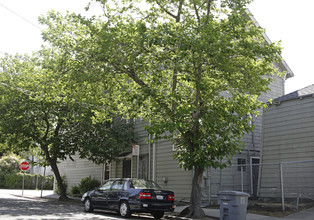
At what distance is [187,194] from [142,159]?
16.6 feet

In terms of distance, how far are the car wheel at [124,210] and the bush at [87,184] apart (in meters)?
12.6

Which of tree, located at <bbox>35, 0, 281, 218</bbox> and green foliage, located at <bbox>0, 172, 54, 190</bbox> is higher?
tree, located at <bbox>35, 0, 281, 218</bbox>

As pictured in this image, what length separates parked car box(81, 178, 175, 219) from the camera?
12445 mm

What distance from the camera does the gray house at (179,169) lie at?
58.4ft

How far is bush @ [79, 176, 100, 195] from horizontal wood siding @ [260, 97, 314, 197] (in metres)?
12.8

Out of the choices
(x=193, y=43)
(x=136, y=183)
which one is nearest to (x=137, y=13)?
(x=193, y=43)

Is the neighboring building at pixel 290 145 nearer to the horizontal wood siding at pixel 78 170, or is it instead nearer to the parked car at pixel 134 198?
the parked car at pixel 134 198

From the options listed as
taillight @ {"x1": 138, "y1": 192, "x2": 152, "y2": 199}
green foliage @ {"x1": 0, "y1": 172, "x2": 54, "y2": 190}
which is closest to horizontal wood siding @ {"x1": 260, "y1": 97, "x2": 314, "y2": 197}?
taillight @ {"x1": 138, "y1": 192, "x2": 152, "y2": 199}

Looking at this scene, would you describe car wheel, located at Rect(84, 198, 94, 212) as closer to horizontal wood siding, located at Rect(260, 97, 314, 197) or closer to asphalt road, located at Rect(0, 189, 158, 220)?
asphalt road, located at Rect(0, 189, 158, 220)

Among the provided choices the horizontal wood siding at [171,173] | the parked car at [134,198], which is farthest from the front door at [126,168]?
the parked car at [134,198]

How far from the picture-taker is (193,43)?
1102 centimetres

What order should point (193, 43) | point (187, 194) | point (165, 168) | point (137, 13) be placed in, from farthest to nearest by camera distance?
point (165, 168)
point (187, 194)
point (137, 13)
point (193, 43)

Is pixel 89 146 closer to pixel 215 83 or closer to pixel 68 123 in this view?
pixel 68 123

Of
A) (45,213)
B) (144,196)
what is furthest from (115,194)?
(45,213)
